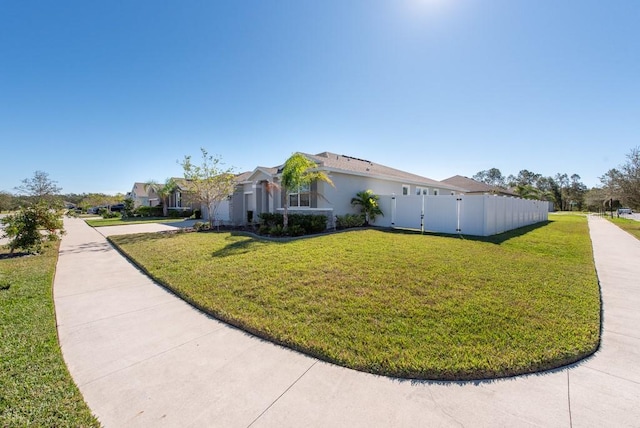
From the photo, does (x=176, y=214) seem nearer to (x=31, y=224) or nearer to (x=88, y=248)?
(x=88, y=248)

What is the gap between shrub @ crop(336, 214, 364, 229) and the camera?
13.9 metres

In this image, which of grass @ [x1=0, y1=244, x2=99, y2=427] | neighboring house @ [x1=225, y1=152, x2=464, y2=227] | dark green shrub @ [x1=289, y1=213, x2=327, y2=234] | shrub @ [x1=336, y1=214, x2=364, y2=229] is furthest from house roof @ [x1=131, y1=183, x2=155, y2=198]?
grass @ [x1=0, y1=244, x2=99, y2=427]

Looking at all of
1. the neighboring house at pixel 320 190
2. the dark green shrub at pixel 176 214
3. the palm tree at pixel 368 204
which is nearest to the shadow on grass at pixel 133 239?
the neighboring house at pixel 320 190

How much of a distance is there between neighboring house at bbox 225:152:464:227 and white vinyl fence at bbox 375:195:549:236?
3.42ft

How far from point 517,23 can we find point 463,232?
327 inches

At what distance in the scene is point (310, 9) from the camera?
9.79 metres

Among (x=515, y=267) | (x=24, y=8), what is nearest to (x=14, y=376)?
(x=515, y=267)

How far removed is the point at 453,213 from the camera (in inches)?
496

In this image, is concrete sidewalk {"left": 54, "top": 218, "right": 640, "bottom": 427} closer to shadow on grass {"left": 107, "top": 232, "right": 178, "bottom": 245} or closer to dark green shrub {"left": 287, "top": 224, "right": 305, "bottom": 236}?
dark green shrub {"left": 287, "top": 224, "right": 305, "bottom": 236}

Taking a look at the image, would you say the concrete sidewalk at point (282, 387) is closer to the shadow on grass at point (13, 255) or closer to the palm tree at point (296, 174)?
the shadow on grass at point (13, 255)

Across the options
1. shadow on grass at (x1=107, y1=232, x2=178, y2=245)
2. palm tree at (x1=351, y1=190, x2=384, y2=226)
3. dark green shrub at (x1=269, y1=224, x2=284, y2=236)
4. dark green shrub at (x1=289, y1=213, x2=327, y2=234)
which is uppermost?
palm tree at (x1=351, y1=190, x2=384, y2=226)

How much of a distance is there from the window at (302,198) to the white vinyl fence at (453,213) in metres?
4.31

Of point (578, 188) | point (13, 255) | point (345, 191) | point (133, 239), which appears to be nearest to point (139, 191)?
point (133, 239)

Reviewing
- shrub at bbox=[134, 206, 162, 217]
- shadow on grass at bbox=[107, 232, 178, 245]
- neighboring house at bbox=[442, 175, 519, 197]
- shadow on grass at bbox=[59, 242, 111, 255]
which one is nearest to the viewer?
shadow on grass at bbox=[59, 242, 111, 255]
